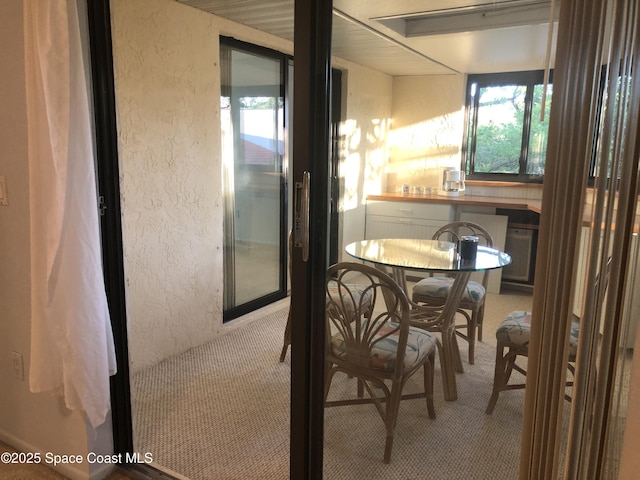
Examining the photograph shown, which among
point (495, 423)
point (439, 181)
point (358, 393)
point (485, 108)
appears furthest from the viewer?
point (439, 181)

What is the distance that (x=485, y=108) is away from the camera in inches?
62.6

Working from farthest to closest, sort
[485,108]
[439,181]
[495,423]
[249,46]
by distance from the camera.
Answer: [249,46] → [439,181] → [495,423] → [485,108]

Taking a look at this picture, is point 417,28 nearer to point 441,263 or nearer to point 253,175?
point 253,175

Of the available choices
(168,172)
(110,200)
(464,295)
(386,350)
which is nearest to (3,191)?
(110,200)

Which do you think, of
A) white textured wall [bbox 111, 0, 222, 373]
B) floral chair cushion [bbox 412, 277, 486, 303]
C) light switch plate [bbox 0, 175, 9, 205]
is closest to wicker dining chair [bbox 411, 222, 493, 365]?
floral chair cushion [bbox 412, 277, 486, 303]

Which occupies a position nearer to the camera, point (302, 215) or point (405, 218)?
point (302, 215)

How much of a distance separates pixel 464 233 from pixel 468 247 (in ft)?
0.19

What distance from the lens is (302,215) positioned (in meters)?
1.38

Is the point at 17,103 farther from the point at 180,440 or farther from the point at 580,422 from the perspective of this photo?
the point at 580,422

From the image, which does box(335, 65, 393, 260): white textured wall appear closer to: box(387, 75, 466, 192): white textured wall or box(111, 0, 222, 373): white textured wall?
box(387, 75, 466, 192): white textured wall

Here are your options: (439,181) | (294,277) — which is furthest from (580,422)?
(439,181)

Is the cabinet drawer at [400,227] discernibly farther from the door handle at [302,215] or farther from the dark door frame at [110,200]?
the dark door frame at [110,200]

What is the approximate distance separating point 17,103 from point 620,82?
183cm

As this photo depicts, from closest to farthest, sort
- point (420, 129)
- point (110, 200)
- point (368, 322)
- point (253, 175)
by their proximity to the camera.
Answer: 1. point (110, 200)
2. point (368, 322)
3. point (420, 129)
4. point (253, 175)
